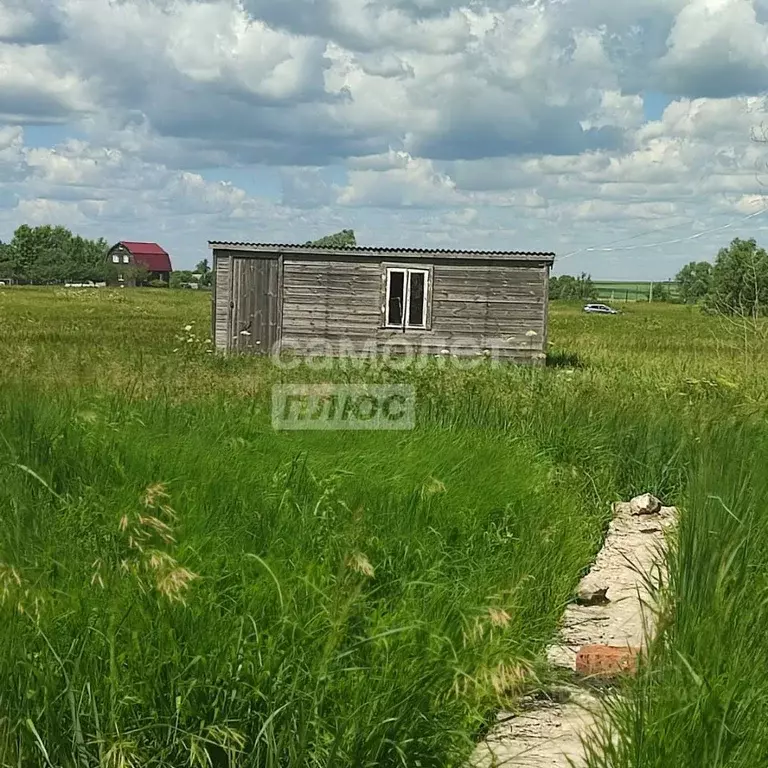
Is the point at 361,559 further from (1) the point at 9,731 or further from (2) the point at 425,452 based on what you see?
(2) the point at 425,452

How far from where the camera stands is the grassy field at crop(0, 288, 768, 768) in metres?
3.39

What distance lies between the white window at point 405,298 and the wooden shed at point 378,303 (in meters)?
0.02

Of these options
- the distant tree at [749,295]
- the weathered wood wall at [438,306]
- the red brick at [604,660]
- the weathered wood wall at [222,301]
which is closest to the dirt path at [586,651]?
the red brick at [604,660]

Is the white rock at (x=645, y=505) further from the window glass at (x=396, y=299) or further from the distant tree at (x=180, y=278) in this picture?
the distant tree at (x=180, y=278)

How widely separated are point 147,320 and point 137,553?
31.4m

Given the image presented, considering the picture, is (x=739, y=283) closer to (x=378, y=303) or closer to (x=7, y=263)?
(x=378, y=303)

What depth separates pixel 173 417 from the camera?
860 centimetres

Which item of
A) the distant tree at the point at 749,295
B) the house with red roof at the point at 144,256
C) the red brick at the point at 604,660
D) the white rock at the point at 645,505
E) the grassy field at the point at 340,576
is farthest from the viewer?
the house with red roof at the point at 144,256

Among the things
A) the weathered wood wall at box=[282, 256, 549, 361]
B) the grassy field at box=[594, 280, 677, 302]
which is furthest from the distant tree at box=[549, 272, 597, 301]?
the weathered wood wall at box=[282, 256, 549, 361]

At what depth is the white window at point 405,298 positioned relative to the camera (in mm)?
21281

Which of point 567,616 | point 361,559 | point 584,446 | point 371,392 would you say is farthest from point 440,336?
point 361,559

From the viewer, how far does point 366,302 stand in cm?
2123

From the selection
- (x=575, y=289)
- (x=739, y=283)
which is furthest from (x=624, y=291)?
(x=739, y=283)

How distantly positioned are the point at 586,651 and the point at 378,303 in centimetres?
1682
